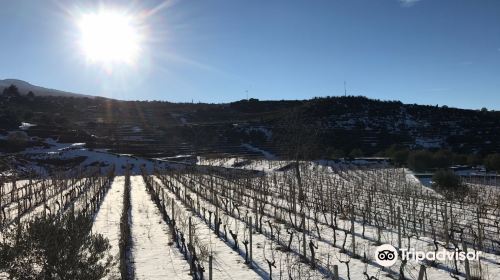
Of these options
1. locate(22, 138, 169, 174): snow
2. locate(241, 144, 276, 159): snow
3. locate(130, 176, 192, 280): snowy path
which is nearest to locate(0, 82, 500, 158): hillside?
locate(241, 144, 276, 159): snow

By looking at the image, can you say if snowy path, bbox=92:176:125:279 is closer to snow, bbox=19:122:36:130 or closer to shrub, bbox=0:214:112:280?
shrub, bbox=0:214:112:280

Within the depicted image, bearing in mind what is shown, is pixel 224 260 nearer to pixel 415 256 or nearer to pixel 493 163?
pixel 415 256

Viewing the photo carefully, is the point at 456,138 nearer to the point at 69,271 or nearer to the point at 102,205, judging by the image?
the point at 102,205

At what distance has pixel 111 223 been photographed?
1442 cm

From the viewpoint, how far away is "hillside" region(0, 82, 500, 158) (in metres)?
56.2

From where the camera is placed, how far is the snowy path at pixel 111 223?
9.30m

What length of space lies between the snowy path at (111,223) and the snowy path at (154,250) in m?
0.43

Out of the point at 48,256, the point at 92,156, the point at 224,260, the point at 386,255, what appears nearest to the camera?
the point at 48,256

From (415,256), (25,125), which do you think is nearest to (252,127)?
(25,125)

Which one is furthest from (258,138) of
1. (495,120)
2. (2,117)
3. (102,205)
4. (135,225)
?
(135,225)

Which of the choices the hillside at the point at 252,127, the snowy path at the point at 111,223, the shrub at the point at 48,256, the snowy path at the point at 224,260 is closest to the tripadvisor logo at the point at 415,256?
the snowy path at the point at 224,260

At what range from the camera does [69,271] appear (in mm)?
6152

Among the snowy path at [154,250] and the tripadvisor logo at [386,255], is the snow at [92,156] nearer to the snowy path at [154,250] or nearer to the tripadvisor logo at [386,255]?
the snowy path at [154,250]

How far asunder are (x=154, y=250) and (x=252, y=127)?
58119 mm
